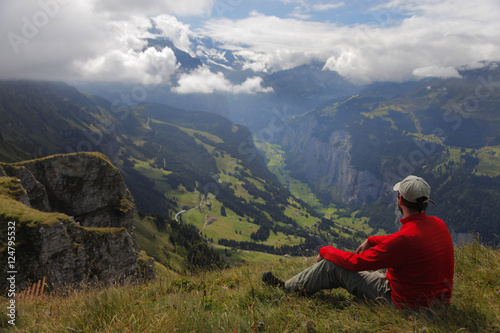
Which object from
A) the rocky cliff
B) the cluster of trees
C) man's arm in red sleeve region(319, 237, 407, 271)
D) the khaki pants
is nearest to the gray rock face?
the rocky cliff

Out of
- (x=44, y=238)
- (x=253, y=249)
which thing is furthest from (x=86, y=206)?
(x=253, y=249)

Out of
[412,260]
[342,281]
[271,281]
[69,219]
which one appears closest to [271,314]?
[271,281]

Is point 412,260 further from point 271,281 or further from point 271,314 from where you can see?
point 271,281

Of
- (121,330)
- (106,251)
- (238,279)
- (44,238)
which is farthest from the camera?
(106,251)

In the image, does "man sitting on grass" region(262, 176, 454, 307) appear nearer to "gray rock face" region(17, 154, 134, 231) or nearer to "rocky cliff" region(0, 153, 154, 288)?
"rocky cliff" region(0, 153, 154, 288)

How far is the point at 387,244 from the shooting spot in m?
5.57

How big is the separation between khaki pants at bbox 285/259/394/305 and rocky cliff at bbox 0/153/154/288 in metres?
6.70

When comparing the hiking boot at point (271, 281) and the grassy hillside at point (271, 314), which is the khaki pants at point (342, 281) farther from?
the hiking boot at point (271, 281)

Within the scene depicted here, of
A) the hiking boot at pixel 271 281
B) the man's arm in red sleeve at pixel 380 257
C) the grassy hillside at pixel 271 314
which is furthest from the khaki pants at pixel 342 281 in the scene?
the hiking boot at pixel 271 281

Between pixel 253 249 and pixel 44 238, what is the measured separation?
181929 millimetres

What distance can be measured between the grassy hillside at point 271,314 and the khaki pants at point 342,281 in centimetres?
31

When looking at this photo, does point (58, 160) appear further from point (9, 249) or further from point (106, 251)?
point (9, 249)

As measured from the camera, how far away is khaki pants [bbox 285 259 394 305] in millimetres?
6215

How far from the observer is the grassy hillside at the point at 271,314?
448cm
